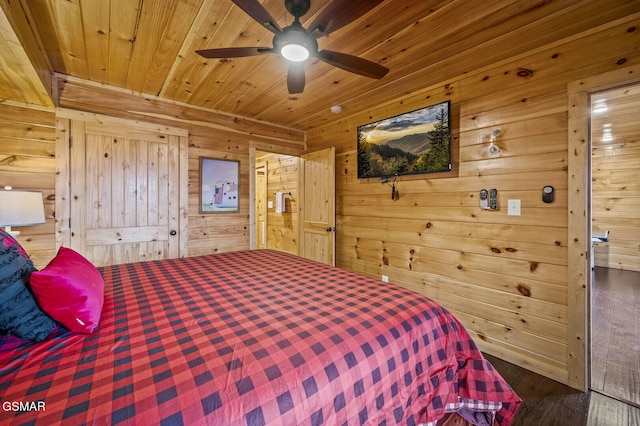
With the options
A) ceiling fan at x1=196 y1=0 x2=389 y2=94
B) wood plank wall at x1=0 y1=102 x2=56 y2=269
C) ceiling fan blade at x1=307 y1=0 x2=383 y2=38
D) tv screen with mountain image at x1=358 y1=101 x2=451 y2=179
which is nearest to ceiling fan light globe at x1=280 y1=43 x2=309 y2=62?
ceiling fan at x1=196 y1=0 x2=389 y2=94

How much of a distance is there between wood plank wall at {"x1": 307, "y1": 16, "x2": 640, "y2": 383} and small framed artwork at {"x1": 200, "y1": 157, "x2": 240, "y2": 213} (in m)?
2.14

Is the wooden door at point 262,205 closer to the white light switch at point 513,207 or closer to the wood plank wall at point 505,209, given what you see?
the wood plank wall at point 505,209

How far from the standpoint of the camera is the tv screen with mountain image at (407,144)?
251cm

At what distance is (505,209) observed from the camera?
7.09 ft

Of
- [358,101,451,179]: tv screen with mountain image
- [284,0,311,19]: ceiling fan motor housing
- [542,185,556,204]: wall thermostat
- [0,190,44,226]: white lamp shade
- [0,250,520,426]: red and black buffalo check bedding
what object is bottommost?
[0,250,520,426]: red and black buffalo check bedding

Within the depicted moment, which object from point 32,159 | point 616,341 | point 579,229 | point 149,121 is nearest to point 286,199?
point 149,121

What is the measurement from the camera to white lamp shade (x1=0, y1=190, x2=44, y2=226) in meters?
1.76

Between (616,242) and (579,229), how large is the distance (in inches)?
186

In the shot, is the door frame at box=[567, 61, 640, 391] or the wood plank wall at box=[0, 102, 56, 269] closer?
the door frame at box=[567, 61, 640, 391]

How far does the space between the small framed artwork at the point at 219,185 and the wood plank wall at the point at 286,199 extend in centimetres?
103

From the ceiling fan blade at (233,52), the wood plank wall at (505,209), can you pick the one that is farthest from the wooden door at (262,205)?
the ceiling fan blade at (233,52)

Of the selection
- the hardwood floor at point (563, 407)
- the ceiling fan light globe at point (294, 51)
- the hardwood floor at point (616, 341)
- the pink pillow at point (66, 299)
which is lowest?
the hardwood floor at point (563, 407)

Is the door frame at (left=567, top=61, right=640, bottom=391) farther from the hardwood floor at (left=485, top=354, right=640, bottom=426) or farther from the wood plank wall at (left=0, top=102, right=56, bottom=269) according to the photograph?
the wood plank wall at (left=0, top=102, right=56, bottom=269)

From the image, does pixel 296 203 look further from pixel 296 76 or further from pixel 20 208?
pixel 20 208
